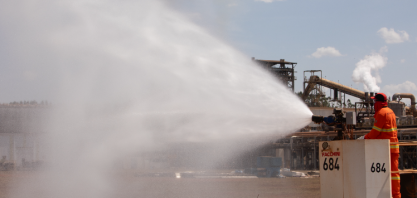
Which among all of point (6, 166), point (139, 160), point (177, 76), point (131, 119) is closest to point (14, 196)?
point (131, 119)

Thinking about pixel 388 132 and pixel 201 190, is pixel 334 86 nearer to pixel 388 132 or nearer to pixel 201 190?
pixel 201 190

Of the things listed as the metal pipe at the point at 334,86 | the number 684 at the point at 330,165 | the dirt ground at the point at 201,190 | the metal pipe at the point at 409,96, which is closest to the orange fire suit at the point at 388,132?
the number 684 at the point at 330,165

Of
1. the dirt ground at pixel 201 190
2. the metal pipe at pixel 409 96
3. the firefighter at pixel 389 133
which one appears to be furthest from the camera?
the metal pipe at pixel 409 96

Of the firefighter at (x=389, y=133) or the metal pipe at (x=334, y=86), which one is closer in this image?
the firefighter at (x=389, y=133)

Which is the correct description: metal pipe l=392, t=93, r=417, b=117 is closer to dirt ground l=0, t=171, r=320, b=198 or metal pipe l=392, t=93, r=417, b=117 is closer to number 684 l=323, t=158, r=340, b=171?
dirt ground l=0, t=171, r=320, b=198

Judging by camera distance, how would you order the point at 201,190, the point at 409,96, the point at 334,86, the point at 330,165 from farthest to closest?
1. the point at 334,86
2. the point at 409,96
3. the point at 201,190
4. the point at 330,165

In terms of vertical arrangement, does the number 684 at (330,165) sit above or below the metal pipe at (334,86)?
below

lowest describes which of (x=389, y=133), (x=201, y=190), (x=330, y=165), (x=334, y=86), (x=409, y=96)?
(x=201, y=190)

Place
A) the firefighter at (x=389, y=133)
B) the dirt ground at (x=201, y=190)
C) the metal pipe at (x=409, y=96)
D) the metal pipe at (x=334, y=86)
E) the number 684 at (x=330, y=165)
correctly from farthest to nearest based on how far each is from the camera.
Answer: the metal pipe at (x=334, y=86)
the metal pipe at (x=409, y=96)
the dirt ground at (x=201, y=190)
the firefighter at (x=389, y=133)
the number 684 at (x=330, y=165)

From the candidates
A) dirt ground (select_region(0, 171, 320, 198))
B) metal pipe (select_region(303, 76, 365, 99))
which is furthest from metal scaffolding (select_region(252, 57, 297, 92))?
dirt ground (select_region(0, 171, 320, 198))

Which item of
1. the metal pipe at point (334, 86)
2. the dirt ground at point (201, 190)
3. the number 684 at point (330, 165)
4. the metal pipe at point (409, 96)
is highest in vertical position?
the metal pipe at point (334, 86)

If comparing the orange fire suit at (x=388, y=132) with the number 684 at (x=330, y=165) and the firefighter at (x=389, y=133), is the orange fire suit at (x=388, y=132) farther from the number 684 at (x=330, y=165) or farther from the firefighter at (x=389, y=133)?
the number 684 at (x=330, y=165)

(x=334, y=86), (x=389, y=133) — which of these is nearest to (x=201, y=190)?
(x=389, y=133)

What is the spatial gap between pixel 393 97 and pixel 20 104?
41023 millimetres
